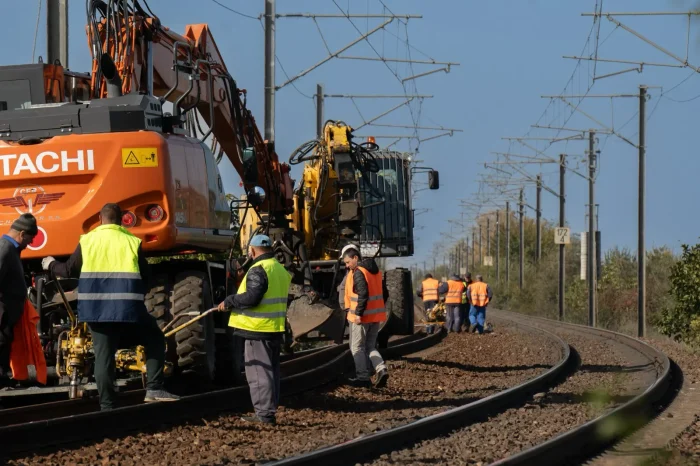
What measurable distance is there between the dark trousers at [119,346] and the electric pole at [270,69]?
13752mm

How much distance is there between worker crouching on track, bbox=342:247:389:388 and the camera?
15109 millimetres

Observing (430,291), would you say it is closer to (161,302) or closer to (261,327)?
(161,302)

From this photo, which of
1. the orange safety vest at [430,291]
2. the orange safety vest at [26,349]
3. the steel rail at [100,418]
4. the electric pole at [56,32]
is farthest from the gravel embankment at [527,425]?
the orange safety vest at [430,291]

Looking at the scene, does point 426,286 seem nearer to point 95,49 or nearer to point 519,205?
point 95,49

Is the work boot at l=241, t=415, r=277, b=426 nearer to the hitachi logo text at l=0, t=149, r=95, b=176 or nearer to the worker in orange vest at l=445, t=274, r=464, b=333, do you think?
the hitachi logo text at l=0, t=149, r=95, b=176

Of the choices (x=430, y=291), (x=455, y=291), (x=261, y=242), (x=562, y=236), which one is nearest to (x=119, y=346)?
(x=261, y=242)

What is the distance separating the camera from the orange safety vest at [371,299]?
15.2 metres

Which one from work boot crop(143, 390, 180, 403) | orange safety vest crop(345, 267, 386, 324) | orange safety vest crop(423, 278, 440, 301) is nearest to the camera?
work boot crop(143, 390, 180, 403)

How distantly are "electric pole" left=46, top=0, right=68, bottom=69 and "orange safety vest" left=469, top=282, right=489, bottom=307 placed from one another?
49.2ft

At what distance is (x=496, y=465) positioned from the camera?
864 cm

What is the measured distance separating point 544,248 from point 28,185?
257ft

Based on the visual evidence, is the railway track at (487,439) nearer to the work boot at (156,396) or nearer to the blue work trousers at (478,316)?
the work boot at (156,396)

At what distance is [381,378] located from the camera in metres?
15.0

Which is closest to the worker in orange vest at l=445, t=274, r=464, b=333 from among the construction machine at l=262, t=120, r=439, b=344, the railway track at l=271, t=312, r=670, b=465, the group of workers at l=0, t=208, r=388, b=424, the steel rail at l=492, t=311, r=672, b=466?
the construction machine at l=262, t=120, r=439, b=344
